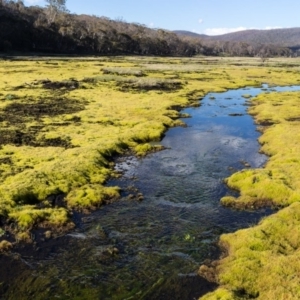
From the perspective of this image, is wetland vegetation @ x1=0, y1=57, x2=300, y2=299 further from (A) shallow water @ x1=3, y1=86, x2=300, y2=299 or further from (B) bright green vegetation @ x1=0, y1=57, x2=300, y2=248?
(A) shallow water @ x1=3, y1=86, x2=300, y2=299

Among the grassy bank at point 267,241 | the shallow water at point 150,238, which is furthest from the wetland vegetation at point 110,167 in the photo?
the shallow water at point 150,238

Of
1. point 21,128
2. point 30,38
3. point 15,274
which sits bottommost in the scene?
point 15,274

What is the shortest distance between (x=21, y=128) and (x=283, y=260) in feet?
104

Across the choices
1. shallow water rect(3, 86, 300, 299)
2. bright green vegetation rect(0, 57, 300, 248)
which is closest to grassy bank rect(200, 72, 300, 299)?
shallow water rect(3, 86, 300, 299)

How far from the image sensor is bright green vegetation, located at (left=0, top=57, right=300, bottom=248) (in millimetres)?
23422

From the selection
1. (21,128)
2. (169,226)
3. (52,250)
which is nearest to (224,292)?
(169,226)

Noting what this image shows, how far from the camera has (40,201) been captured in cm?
2389

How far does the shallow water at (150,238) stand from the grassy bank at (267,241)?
0.99 m

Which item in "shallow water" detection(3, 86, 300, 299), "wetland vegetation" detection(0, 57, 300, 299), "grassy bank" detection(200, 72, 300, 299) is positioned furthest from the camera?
"wetland vegetation" detection(0, 57, 300, 299)

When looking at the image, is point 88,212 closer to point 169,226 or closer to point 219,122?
→ point 169,226

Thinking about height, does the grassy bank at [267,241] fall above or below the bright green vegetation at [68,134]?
below

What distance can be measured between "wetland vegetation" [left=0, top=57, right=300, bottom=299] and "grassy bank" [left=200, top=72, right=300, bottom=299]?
0.05 metres

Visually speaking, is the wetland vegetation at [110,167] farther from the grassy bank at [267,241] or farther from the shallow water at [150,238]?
the shallow water at [150,238]

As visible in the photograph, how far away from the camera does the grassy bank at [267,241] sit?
51.0ft
